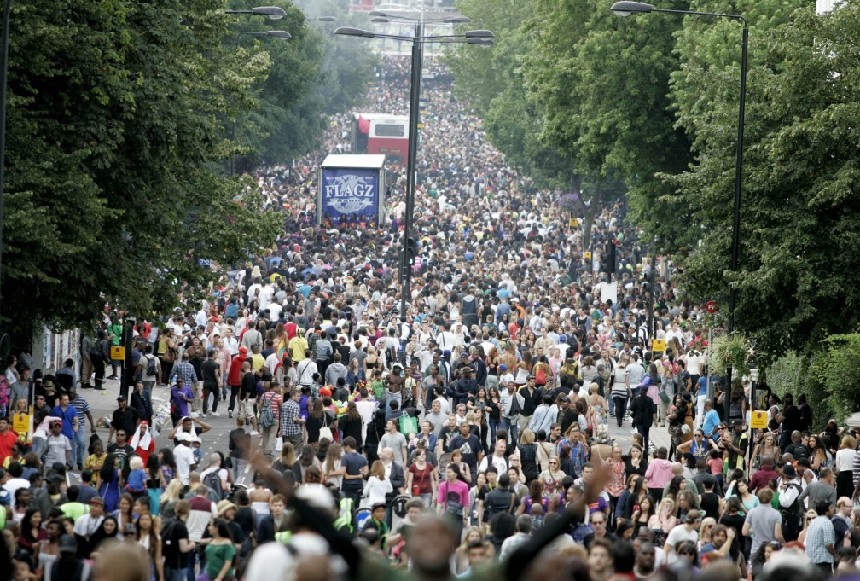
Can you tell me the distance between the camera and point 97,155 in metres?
26.5

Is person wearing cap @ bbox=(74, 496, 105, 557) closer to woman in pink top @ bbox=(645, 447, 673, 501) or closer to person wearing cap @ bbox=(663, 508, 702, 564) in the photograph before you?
person wearing cap @ bbox=(663, 508, 702, 564)

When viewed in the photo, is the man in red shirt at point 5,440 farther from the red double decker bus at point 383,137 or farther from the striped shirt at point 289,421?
the red double decker bus at point 383,137

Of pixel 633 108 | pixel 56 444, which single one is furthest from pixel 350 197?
pixel 56 444

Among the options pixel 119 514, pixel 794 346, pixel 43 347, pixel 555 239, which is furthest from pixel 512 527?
pixel 555 239

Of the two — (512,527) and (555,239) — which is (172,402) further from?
(555,239)

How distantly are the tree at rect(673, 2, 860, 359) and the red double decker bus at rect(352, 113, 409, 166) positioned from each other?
8842 centimetres

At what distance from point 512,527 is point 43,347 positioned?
15.9 m

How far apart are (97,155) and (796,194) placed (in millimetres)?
10581

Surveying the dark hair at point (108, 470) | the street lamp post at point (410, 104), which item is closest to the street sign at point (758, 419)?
the dark hair at point (108, 470)

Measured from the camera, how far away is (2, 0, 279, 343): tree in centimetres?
2448

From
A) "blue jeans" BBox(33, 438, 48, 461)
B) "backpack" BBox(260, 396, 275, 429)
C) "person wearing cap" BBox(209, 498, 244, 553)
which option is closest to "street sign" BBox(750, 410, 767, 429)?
"backpack" BBox(260, 396, 275, 429)

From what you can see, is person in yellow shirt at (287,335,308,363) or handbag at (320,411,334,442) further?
person in yellow shirt at (287,335,308,363)

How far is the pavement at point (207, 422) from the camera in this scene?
27.5 metres

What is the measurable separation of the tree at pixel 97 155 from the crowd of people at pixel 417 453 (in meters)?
1.45
